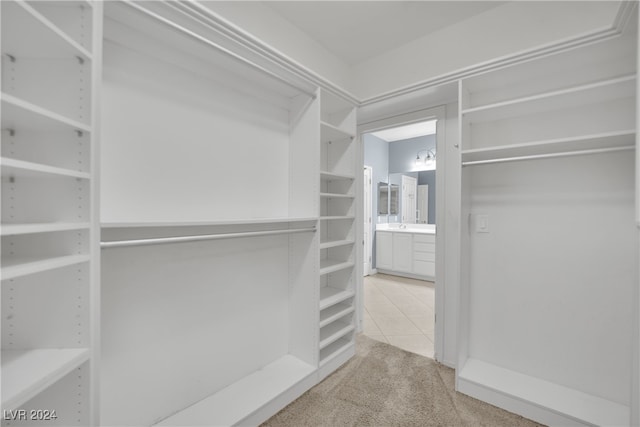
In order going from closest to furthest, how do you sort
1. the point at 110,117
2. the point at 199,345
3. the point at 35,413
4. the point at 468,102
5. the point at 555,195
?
the point at 35,413 → the point at 110,117 → the point at 199,345 → the point at 555,195 → the point at 468,102

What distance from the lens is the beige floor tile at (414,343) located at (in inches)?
99.4

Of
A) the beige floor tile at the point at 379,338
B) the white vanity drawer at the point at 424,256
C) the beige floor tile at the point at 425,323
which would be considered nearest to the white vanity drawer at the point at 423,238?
the white vanity drawer at the point at 424,256

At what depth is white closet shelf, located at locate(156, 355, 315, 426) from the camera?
152 cm

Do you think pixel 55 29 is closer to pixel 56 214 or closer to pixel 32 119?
pixel 32 119

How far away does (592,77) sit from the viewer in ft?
5.61

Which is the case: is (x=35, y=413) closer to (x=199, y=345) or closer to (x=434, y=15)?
(x=199, y=345)

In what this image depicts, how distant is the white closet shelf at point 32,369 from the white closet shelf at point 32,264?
323 mm

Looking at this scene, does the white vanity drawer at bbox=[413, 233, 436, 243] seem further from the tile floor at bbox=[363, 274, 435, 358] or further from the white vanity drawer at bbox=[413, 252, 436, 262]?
the tile floor at bbox=[363, 274, 435, 358]

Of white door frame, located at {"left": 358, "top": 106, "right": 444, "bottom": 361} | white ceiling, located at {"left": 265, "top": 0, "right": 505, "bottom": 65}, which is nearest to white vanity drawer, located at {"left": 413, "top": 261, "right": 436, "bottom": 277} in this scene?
white door frame, located at {"left": 358, "top": 106, "right": 444, "bottom": 361}

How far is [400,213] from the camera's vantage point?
539 cm

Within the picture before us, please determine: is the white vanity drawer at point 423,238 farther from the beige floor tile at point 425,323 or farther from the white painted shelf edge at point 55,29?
the white painted shelf edge at point 55,29

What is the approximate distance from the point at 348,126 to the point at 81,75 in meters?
1.82

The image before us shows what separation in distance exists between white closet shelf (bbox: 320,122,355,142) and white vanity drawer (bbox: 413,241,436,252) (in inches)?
119

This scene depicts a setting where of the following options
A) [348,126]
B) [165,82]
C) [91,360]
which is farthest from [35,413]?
[348,126]
